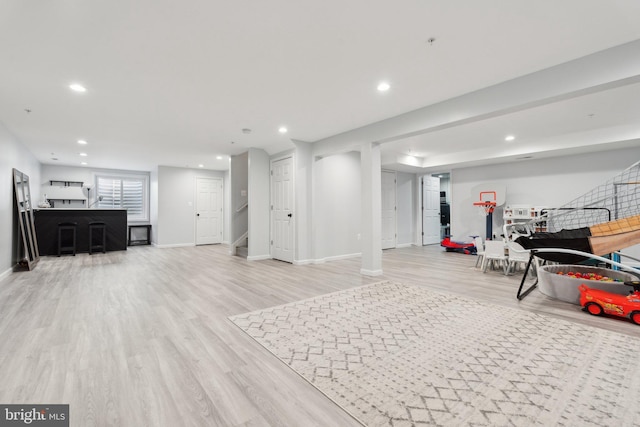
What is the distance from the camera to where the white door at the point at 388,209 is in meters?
7.83

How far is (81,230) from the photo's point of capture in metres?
7.05

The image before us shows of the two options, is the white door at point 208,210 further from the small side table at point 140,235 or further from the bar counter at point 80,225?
the bar counter at point 80,225

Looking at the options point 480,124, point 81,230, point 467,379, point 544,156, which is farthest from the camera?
point 81,230

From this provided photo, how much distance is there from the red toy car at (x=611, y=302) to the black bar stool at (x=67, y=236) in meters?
9.50

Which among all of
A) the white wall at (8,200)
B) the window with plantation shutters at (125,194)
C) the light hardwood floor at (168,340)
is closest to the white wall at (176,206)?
the window with plantation shutters at (125,194)

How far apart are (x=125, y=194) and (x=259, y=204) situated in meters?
6.08

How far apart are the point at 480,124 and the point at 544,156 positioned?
2.79 metres

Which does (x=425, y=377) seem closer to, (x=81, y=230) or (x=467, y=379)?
(x=467, y=379)

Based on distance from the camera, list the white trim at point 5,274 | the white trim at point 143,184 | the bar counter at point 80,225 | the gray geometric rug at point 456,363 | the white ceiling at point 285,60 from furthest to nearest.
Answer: the white trim at point 143,184 → the bar counter at point 80,225 → the white trim at point 5,274 → the white ceiling at point 285,60 → the gray geometric rug at point 456,363

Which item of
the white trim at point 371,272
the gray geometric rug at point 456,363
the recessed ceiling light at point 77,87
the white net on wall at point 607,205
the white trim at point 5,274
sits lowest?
the gray geometric rug at point 456,363

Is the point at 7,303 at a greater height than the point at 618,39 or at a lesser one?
lesser

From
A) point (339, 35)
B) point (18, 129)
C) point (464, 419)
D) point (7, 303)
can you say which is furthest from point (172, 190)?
point (464, 419)

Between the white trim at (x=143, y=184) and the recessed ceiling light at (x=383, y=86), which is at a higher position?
the recessed ceiling light at (x=383, y=86)

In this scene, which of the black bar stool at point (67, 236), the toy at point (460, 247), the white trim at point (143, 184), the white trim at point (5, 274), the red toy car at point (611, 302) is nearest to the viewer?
the red toy car at point (611, 302)
